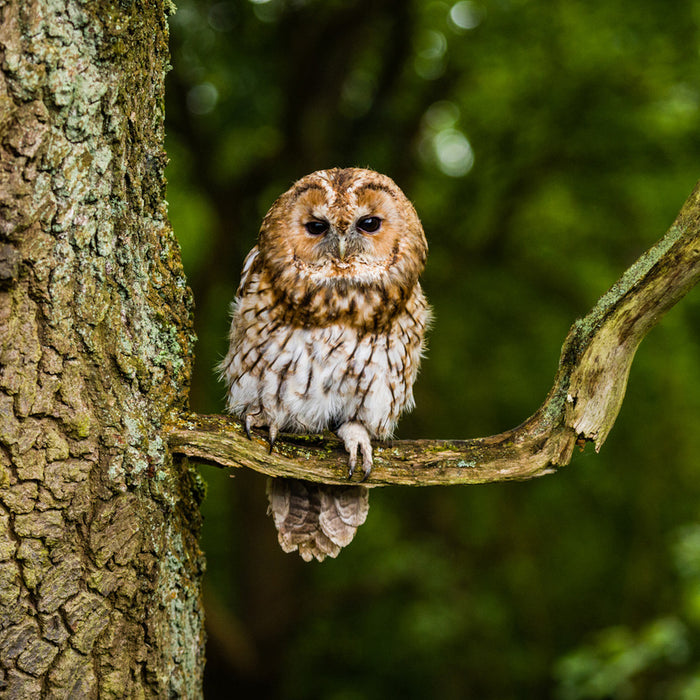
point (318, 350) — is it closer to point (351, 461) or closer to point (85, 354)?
point (351, 461)

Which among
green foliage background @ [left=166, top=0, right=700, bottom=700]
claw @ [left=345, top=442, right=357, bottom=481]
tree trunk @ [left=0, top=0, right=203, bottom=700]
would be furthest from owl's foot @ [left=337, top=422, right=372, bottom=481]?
green foliage background @ [left=166, top=0, right=700, bottom=700]

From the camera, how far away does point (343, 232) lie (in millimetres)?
2191

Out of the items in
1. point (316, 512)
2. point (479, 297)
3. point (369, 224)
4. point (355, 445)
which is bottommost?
point (316, 512)

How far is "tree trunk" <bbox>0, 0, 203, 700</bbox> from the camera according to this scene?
1.42 m

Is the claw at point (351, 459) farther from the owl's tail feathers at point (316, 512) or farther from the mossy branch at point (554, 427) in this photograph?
the owl's tail feathers at point (316, 512)

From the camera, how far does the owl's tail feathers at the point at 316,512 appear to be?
2.32 metres

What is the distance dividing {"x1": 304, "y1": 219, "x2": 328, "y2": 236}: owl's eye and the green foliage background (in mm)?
2095

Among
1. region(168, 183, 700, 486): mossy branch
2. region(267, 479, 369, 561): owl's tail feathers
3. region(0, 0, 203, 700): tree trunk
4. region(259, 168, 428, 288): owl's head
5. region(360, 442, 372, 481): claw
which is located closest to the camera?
region(0, 0, 203, 700): tree trunk

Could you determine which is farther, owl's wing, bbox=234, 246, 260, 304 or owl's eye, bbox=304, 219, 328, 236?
owl's wing, bbox=234, 246, 260, 304

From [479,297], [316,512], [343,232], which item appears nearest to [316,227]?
[343,232]

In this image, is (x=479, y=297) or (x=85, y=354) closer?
(x=85, y=354)

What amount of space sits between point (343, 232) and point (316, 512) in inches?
35.0

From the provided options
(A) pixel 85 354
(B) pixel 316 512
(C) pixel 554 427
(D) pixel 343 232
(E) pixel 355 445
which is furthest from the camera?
(B) pixel 316 512

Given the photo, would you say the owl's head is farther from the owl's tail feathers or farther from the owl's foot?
the owl's tail feathers
